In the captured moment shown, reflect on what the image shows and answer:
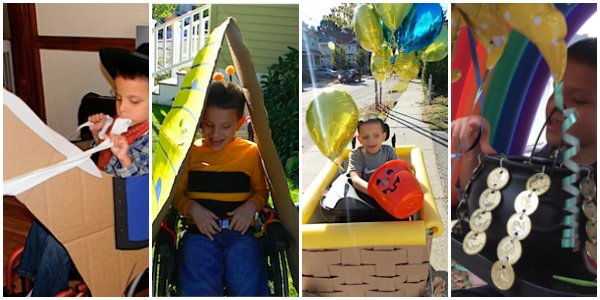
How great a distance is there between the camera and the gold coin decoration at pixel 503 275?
2.16 meters

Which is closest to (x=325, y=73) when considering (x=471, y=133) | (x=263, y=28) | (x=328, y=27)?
(x=328, y=27)

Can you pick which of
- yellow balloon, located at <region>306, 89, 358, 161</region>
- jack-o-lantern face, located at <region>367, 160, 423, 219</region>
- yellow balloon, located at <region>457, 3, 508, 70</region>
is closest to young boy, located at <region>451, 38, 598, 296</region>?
yellow balloon, located at <region>457, 3, 508, 70</region>

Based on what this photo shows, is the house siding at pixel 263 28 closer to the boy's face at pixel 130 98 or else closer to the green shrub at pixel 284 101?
the green shrub at pixel 284 101

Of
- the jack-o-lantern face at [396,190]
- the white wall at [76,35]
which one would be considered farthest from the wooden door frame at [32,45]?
the jack-o-lantern face at [396,190]

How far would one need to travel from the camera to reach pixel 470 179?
2166 mm

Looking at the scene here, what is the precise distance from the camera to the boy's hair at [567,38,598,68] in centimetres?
200

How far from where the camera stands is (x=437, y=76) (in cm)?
209

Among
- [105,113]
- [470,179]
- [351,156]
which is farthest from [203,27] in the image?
[470,179]

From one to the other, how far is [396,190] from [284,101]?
57cm

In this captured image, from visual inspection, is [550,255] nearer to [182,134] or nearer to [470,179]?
[470,179]

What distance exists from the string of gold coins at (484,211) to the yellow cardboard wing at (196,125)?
73 cm

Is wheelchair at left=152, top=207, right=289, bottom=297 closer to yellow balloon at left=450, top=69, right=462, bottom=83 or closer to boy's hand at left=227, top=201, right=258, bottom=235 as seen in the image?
boy's hand at left=227, top=201, right=258, bottom=235

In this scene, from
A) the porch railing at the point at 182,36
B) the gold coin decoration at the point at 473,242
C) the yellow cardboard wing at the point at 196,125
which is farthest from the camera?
the gold coin decoration at the point at 473,242

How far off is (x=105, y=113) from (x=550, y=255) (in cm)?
183
